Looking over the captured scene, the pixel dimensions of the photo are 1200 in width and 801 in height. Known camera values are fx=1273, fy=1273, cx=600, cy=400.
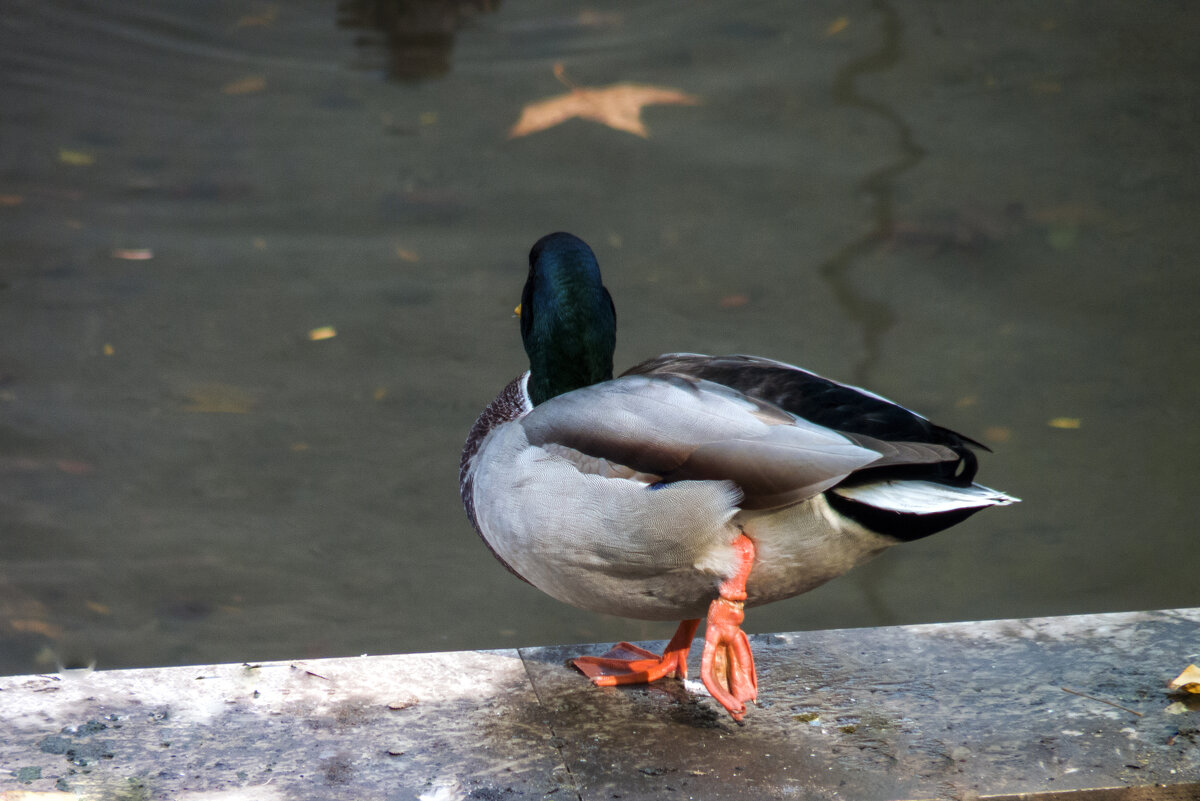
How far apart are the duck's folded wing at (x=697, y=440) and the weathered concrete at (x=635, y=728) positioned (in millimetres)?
492

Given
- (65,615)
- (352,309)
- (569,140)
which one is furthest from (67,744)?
(569,140)

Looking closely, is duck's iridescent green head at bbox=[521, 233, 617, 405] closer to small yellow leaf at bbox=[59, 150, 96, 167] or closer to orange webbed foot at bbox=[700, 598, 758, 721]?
orange webbed foot at bbox=[700, 598, 758, 721]

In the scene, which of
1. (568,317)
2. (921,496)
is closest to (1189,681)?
(921,496)

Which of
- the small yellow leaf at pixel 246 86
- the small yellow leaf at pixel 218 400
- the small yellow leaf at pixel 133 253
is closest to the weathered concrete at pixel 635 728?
the small yellow leaf at pixel 218 400

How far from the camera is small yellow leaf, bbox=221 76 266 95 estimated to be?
7.10 m

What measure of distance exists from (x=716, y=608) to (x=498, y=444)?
489 mm

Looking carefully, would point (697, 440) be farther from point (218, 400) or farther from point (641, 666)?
point (218, 400)

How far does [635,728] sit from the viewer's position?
2.22 metres

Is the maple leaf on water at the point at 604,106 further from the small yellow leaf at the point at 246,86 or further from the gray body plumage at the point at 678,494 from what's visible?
the gray body plumage at the point at 678,494

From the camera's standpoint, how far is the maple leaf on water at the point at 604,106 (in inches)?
271

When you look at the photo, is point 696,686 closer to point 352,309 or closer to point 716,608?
point 716,608

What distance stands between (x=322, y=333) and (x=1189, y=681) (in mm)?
3771

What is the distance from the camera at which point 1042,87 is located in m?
7.15

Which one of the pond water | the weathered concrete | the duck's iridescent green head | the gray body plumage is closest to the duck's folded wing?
the gray body plumage
